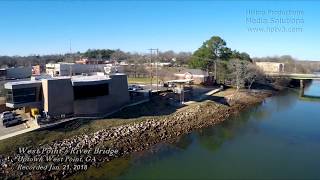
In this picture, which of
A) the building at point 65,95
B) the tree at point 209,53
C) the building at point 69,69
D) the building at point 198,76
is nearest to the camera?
the building at point 65,95

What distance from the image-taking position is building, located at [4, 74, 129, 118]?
2688 centimetres

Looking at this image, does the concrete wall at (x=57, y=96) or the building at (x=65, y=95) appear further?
the concrete wall at (x=57, y=96)

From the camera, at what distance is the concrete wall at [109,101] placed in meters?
29.4

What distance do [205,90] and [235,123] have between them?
1524 cm

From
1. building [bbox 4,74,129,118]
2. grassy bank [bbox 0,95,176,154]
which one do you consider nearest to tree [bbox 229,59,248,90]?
grassy bank [bbox 0,95,176,154]

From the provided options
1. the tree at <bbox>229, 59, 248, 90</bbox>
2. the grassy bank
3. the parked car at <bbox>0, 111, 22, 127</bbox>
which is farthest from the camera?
the tree at <bbox>229, 59, 248, 90</bbox>

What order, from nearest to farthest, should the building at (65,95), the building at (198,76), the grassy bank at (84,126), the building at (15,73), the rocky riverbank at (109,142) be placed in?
the rocky riverbank at (109,142), the grassy bank at (84,126), the building at (65,95), the building at (15,73), the building at (198,76)

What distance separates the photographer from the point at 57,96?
27734mm

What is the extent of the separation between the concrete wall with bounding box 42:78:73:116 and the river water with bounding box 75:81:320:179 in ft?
28.4

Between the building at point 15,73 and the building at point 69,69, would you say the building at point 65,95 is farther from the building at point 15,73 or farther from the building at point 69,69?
the building at point 15,73

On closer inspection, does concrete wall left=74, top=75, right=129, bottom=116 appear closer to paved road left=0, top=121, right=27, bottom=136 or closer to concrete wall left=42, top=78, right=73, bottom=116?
concrete wall left=42, top=78, right=73, bottom=116

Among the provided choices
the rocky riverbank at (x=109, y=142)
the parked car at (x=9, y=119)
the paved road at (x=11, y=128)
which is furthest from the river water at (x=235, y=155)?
the parked car at (x=9, y=119)

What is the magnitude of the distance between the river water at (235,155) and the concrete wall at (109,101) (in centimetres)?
816

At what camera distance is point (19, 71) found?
5538cm
